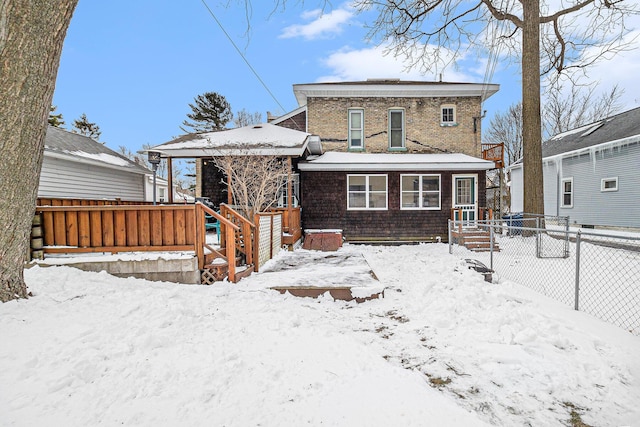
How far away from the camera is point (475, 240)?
1035 cm

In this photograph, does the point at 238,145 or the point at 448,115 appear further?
the point at 448,115

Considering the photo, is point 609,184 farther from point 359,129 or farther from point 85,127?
point 85,127

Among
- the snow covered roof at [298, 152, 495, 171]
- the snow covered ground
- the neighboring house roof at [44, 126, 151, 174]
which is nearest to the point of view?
the snow covered ground

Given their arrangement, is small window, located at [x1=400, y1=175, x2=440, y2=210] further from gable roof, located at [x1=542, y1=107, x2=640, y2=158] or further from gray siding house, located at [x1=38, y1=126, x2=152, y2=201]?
gray siding house, located at [x1=38, y1=126, x2=152, y2=201]

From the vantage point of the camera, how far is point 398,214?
475 inches

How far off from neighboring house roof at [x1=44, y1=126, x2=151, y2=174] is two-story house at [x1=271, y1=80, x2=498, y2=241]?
289 inches

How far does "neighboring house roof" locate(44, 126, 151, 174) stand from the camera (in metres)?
10.3

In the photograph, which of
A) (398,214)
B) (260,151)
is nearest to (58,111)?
(260,151)

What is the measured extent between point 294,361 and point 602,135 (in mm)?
18871

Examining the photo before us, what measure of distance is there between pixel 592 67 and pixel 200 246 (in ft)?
52.6

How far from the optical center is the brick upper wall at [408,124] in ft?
45.5

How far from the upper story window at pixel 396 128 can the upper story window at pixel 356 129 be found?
4.34 ft

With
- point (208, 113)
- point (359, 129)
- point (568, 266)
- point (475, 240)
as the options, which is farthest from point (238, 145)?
point (208, 113)

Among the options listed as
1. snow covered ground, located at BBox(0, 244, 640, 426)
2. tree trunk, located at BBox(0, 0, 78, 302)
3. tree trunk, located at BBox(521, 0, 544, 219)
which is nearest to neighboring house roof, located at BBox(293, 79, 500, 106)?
tree trunk, located at BBox(521, 0, 544, 219)
